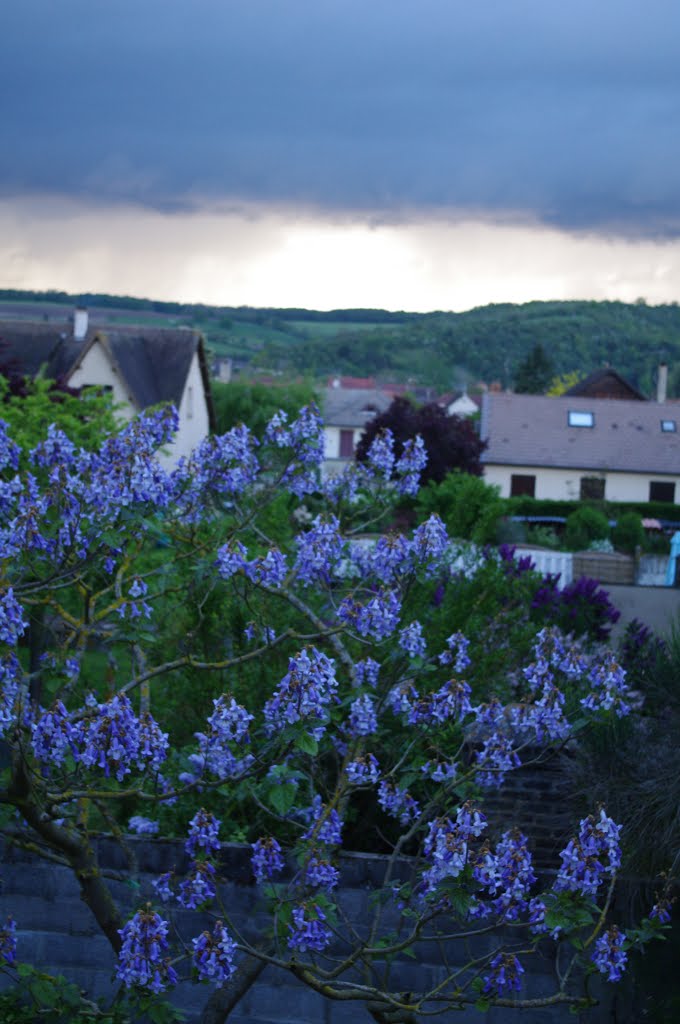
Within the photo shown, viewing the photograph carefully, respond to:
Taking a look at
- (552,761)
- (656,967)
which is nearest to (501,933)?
(656,967)

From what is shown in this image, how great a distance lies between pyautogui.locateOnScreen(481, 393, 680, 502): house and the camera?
45562mm

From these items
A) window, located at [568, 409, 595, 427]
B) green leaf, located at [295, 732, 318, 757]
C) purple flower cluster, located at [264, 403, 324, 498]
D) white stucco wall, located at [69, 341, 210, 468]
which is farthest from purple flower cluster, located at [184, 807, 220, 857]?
window, located at [568, 409, 595, 427]

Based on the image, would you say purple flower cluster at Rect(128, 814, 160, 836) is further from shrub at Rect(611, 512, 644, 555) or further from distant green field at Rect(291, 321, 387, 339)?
distant green field at Rect(291, 321, 387, 339)

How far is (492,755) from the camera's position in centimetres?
470

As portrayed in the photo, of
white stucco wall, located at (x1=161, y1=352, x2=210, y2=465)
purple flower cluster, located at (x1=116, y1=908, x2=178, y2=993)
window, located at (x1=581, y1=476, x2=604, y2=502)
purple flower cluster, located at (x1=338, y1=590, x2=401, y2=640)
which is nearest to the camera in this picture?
purple flower cluster, located at (x1=116, y1=908, x2=178, y2=993)

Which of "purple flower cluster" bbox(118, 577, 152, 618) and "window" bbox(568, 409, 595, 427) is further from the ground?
"window" bbox(568, 409, 595, 427)

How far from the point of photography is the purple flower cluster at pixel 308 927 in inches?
157

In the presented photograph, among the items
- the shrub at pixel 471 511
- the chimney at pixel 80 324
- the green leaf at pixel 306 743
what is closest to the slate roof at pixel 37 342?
the chimney at pixel 80 324

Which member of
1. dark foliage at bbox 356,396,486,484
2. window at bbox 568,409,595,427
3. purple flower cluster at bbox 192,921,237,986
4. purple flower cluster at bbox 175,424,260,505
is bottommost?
purple flower cluster at bbox 192,921,237,986

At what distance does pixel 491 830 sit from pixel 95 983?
86.4 inches

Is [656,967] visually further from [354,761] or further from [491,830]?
[354,761]

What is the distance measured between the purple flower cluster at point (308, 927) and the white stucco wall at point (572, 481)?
41.9m

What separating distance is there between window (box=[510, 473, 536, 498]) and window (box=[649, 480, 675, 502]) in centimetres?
465

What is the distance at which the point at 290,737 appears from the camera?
4.04m
